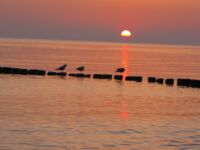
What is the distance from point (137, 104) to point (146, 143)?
13.7 metres

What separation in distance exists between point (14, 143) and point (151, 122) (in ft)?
28.4

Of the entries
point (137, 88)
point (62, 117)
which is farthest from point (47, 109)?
point (137, 88)

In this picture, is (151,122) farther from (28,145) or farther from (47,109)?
(28,145)

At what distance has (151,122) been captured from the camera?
1176 inches

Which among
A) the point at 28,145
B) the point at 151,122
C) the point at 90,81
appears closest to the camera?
the point at 28,145

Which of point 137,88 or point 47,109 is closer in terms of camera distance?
point 47,109

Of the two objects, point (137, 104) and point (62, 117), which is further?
point (137, 104)

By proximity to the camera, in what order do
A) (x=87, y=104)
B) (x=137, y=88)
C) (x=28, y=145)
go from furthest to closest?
(x=137, y=88) < (x=87, y=104) < (x=28, y=145)

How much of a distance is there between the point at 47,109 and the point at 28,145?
10.4 meters

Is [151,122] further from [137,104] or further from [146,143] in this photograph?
[137,104]

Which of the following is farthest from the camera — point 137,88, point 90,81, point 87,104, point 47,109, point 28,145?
point 90,81

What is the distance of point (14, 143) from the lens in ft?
76.0

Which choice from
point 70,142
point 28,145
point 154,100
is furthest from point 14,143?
point 154,100

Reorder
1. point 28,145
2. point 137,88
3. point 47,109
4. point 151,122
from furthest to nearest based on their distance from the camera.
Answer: point 137,88
point 47,109
point 151,122
point 28,145
